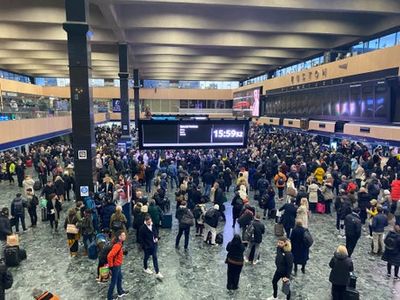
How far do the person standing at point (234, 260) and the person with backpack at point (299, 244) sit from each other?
4.75ft

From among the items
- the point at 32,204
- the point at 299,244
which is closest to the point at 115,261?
the point at 299,244

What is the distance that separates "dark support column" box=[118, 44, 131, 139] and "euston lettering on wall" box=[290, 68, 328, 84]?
609 inches

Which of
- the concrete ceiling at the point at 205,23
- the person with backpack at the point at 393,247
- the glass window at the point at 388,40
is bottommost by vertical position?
the person with backpack at the point at 393,247

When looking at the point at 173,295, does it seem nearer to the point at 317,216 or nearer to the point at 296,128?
the point at 317,216

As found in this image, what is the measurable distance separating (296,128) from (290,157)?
1381cm

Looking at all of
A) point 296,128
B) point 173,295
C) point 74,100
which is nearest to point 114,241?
point 173,295

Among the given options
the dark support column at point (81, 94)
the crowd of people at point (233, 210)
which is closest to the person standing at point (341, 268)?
the crowd of people at point (233, 210)

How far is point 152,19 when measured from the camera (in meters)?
18.2

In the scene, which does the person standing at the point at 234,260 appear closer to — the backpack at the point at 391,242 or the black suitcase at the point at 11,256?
the backpack at the point at 391,242

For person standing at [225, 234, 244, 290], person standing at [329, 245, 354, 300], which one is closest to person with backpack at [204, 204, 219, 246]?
person standing at [225, 234, 244, 290]

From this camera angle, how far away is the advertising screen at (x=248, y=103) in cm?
4016

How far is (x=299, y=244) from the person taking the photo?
739 cm

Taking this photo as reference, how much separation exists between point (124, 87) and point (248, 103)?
22262 millimetres

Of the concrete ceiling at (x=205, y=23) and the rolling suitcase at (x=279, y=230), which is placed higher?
the concrete ceiling at (x=205, y=23)
